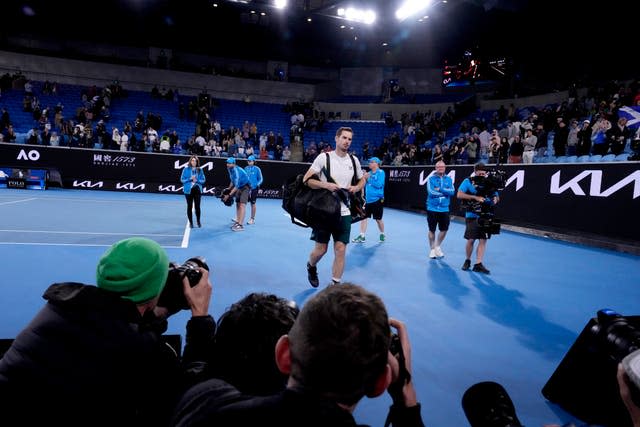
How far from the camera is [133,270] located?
1.57 meters

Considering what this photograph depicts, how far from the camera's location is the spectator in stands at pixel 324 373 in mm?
846

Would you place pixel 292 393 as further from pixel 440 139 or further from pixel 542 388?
pixel 440 139

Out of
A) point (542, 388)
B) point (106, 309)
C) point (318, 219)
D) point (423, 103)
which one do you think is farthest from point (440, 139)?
point (106, 309)

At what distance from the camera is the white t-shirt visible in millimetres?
5000

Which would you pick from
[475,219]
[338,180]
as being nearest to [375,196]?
[475,219]

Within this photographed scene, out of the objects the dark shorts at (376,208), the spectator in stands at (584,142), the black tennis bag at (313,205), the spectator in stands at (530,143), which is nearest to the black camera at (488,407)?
the black tennis bag at (313,205)

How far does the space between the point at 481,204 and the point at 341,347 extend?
605 centimetres

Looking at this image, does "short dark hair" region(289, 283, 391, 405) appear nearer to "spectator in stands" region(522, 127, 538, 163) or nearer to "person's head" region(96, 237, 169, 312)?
"person's head" region(96, 237, 169, 312)

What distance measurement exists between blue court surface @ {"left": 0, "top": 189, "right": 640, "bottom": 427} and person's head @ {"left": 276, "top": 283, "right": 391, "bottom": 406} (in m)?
1.76

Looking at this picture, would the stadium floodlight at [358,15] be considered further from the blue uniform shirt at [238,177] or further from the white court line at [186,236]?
the white court line at [186,236]

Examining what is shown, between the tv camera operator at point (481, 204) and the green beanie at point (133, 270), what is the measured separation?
5.69m

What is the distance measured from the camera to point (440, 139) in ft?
77.3

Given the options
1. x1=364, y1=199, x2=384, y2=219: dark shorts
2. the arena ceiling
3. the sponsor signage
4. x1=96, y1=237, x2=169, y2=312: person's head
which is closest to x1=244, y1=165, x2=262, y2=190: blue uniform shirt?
x1=364, y1=199, x2=384, y2=219: dark shorts

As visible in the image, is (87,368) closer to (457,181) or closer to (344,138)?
(344,138)
